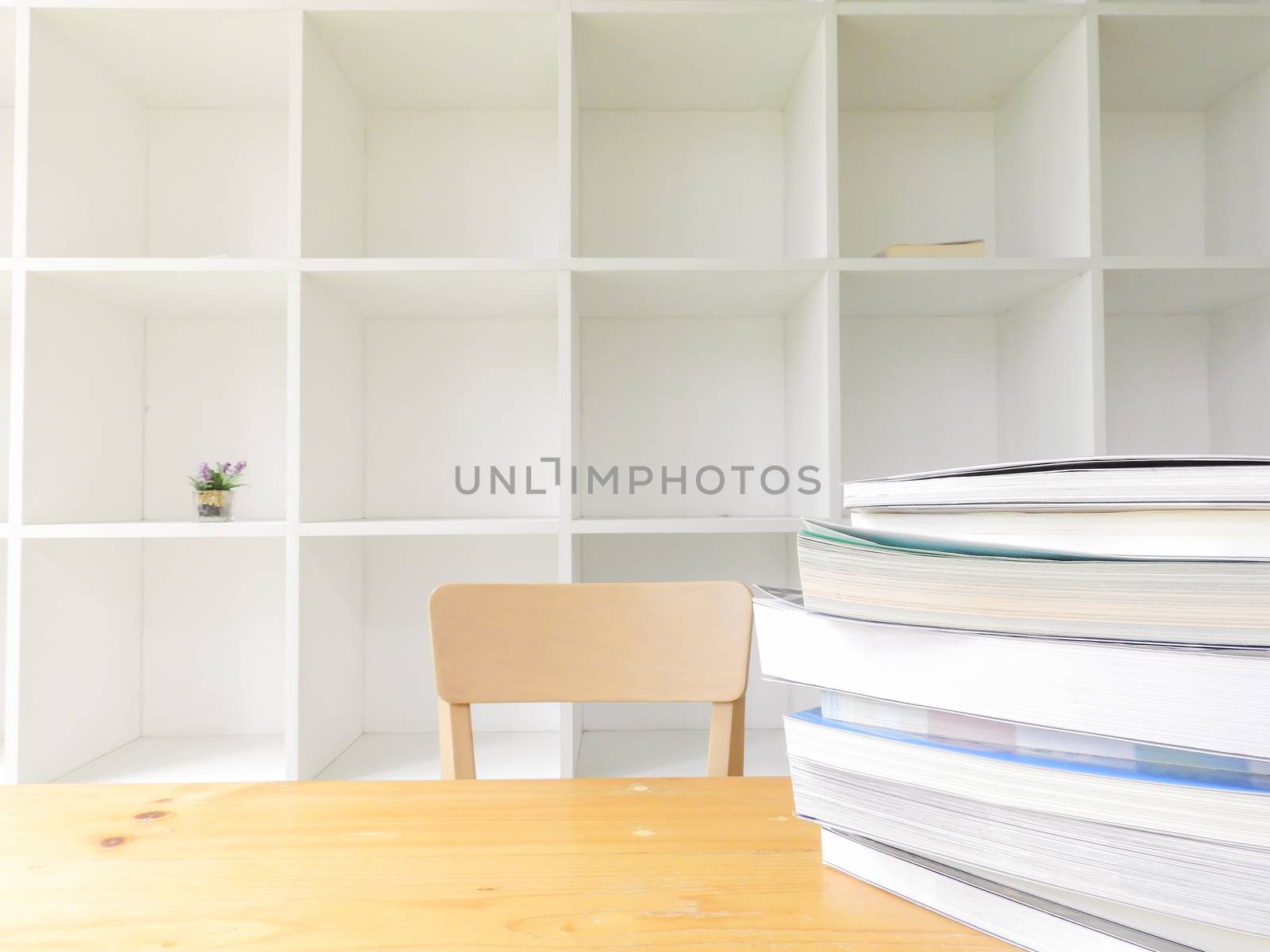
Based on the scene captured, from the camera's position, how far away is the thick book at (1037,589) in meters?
0.21

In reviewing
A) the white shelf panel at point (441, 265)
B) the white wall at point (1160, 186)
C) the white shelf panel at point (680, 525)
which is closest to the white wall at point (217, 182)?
the white shelf panel at point (441, 265)

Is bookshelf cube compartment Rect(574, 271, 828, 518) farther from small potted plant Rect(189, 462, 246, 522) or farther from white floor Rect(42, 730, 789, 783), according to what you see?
small potted plant Rect(189, 462, 246, 522)

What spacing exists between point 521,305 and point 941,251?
729 millimetres

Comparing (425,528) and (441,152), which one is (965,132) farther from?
(425,528)

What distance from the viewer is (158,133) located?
59.7 inches

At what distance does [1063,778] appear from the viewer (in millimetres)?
227

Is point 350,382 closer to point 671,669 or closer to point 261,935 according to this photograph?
point 671,669

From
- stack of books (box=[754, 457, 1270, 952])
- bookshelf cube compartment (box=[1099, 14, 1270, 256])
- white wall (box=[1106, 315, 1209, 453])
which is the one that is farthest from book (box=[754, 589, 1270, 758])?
white wall (box=[1106, 315, 1209, 453])

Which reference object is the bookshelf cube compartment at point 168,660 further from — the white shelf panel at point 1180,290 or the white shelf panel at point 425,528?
the white shelf panel at point 1180,290

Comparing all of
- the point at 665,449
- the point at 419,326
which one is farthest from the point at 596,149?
the point at 665,449

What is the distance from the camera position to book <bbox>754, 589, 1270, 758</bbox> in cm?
21

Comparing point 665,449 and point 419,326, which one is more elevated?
point 419,326

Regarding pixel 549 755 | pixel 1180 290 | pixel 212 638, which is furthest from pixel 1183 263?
pixel 212 638

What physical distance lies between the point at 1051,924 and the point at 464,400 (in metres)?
1.42
